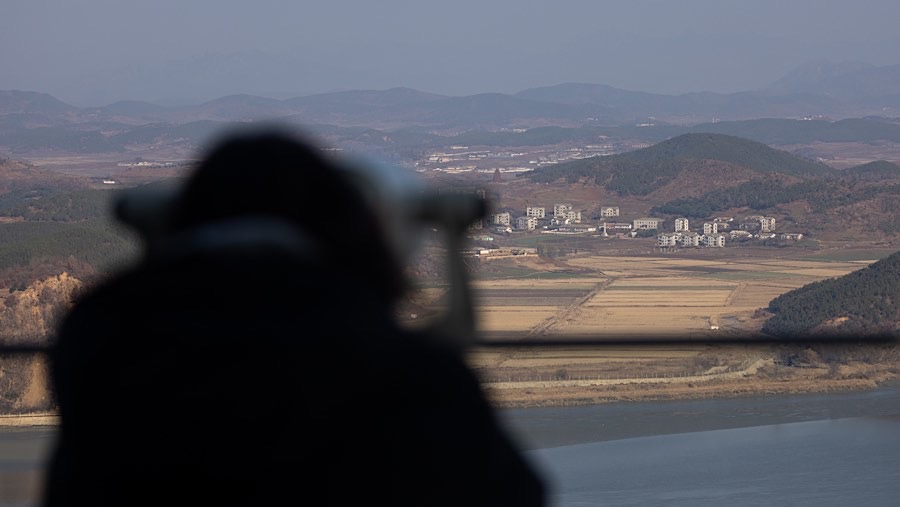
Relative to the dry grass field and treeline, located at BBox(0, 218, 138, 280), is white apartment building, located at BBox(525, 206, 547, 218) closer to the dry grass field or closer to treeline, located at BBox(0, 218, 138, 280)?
the dry grass field

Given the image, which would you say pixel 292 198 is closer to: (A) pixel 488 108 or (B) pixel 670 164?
(B) pixel 670 164

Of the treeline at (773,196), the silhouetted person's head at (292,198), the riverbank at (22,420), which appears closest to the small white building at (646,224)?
the treeline at (773,196)

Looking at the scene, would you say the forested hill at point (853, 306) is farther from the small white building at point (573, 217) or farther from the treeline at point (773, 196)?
the treeline at point (773, 196)

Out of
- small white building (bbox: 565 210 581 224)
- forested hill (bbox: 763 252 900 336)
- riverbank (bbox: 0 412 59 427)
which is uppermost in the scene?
riverbank (bbox: 0 412 59 427)

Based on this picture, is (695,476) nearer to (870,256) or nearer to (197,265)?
(197,265)

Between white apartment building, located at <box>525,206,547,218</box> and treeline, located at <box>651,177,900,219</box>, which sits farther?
treeline, located at <box>651,177,900,219</box>

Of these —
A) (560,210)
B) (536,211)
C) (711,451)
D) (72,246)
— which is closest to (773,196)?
(560,210)

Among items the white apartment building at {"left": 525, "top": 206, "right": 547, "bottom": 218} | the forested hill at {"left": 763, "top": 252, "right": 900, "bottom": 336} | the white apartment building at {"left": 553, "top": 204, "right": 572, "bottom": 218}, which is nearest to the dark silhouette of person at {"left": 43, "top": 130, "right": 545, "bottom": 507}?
the forested hill at {"left": 763, "top": 252, "right": 900, "bottom": 336}
